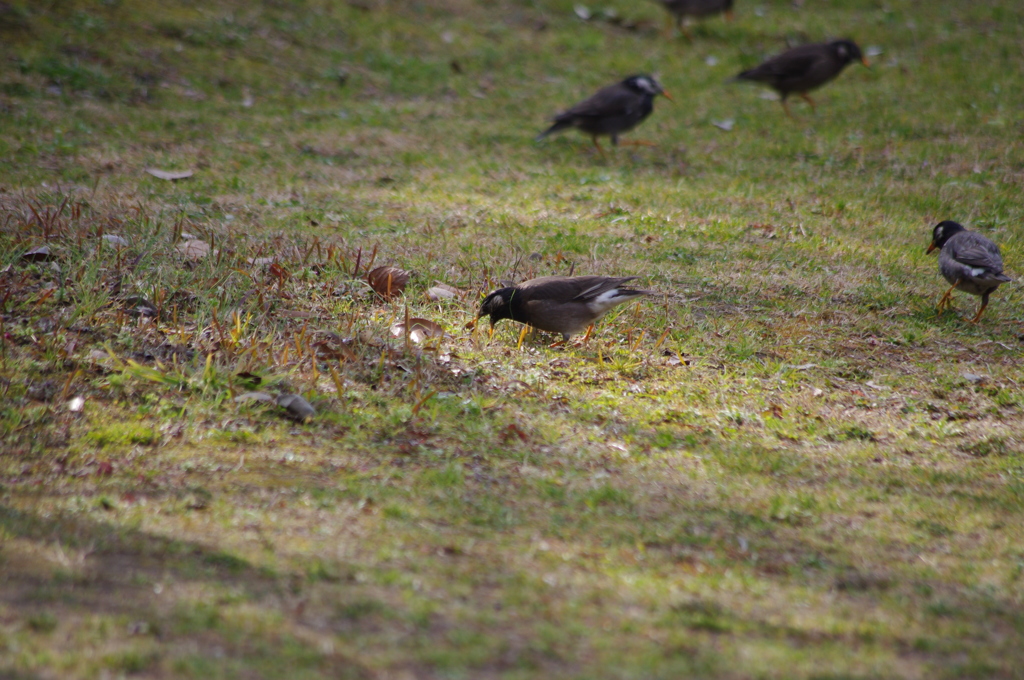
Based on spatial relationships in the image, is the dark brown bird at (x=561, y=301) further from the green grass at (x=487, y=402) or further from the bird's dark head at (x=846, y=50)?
the bird's dark head at (x=846, y=50)

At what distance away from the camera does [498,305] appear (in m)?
5.80

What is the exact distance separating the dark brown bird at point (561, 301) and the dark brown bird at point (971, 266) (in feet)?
7.38

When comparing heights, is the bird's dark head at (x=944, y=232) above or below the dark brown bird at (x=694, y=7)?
below

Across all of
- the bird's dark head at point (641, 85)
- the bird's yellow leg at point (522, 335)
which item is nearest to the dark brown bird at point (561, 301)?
the bird's yellow leg at point (522, 335)

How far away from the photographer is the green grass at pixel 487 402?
300 centimetres

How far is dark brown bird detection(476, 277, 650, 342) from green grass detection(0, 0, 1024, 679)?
0.71 feet

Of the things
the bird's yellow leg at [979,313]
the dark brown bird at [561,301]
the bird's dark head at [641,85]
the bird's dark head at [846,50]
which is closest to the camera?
the dark brown bird at [561,301]

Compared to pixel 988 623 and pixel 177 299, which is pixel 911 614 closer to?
pixel 988 623

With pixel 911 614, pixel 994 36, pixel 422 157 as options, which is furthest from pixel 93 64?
pixel 994 36

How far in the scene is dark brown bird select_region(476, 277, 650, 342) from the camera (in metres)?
5.69

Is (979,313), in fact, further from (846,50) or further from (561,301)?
(846,50)

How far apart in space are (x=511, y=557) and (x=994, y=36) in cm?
1433

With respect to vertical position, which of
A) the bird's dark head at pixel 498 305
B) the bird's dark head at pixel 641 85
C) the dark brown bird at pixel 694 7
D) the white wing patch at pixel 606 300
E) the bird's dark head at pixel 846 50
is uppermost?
the dark brown bird at pixel 694 7

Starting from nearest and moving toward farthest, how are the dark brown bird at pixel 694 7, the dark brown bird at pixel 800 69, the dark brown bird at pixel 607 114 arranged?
the dark brown bird at pixel 607 114 → the dark brown bird at pixel 800 69 → the dark brown bird at pixel 694 7
